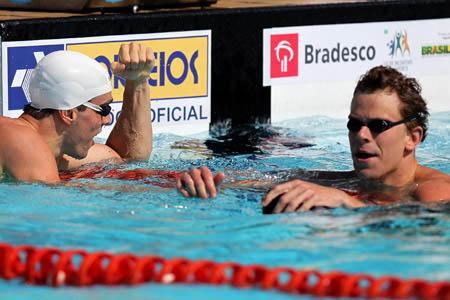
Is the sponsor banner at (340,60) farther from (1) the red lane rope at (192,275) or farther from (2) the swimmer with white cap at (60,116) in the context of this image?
(1) the red lane rope at (192,275)

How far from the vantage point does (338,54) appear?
8.34 meters

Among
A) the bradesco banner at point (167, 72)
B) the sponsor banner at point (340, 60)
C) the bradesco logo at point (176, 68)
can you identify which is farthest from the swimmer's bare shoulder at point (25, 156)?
the sponsor banner at point (340, 60)

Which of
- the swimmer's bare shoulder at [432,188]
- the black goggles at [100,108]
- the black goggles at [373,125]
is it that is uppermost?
the black goggles at [100,108]

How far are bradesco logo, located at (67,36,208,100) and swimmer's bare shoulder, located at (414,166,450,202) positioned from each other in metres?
2.87

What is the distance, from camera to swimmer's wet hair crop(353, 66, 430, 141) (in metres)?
4.85

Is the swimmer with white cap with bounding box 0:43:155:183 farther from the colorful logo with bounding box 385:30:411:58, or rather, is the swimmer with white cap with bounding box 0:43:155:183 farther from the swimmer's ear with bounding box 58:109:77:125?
the colorful logo with bounding box 385:30:411:58

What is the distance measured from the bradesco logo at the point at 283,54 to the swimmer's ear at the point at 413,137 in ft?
10.4

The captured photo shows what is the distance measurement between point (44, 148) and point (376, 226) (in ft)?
5.46

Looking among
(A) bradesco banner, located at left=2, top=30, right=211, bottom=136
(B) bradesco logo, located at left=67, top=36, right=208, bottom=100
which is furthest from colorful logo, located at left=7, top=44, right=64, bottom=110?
(B) bradesco logo, located at left=67, top=36, right=208, bottom=100

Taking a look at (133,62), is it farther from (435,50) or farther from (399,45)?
(435,50)

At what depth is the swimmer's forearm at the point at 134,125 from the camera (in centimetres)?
612

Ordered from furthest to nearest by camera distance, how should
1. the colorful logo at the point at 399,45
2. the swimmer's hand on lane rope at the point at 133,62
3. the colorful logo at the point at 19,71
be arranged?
1. the colorful logo at the point at 399,45
2. the colorful logo at the point at 19,71
3. the swimmer's hand on lane rope at the point at 133,62

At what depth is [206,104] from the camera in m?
7.83

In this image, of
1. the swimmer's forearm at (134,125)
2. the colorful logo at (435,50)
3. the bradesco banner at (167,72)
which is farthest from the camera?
the colorful logo at (435,50)
